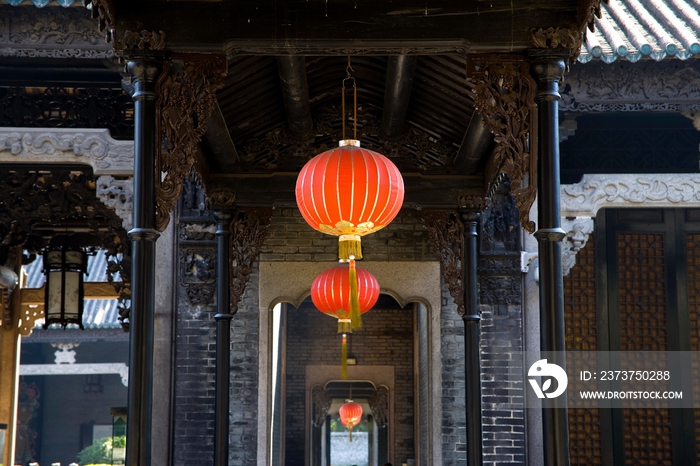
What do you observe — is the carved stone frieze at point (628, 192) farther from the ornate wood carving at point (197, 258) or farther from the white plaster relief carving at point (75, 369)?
the white plaster relief carving at point (75, 369)

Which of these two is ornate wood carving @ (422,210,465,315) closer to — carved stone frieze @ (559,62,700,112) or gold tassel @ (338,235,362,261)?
carved stone frieze @ (559,62,700,112)

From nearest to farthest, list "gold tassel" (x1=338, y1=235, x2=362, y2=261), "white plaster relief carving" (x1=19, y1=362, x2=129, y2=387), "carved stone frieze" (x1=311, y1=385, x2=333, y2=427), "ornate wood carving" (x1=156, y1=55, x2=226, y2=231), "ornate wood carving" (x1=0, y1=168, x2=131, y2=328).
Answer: "ornate wood carving" (x1=156, y1=55, x2=226, y2=231)
"gold tassel" (x1=338, y1=235, x2=362, y2=261)
"ornate wood carving" (x1=0, y1=168, x2=131, y2=328)
"carved stone frieze" (x1=311, y1=385, x2=333, y2=427)
"white plaster relief carving" (x1=19, y1=362, x2=129, y2=387)

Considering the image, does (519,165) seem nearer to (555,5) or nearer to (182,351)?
(555,5)

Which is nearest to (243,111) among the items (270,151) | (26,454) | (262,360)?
(270,151)

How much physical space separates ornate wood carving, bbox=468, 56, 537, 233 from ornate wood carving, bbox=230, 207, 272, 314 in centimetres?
322

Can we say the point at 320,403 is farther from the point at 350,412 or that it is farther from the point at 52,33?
the point at 52,33

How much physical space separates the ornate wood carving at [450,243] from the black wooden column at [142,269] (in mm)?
3575

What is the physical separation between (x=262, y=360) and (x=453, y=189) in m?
3.03

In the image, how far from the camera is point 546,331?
4.52 metres

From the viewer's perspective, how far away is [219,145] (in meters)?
6.88

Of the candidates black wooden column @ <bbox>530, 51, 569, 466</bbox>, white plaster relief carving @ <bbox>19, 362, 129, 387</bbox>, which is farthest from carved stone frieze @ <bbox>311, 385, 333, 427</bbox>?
black wooden column @ <bbox>530, 51, 569, 466</bbox>

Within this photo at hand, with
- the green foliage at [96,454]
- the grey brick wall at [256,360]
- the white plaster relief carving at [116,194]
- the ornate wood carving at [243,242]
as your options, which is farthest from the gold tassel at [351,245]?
the green foliage at [96,454]

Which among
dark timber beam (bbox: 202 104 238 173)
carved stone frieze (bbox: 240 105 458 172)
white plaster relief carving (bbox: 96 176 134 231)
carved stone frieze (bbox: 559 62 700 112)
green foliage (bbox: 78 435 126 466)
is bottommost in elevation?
green foliage (bbox: 78 435 126 466)

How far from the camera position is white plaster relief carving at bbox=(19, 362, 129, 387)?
19.4 metres
